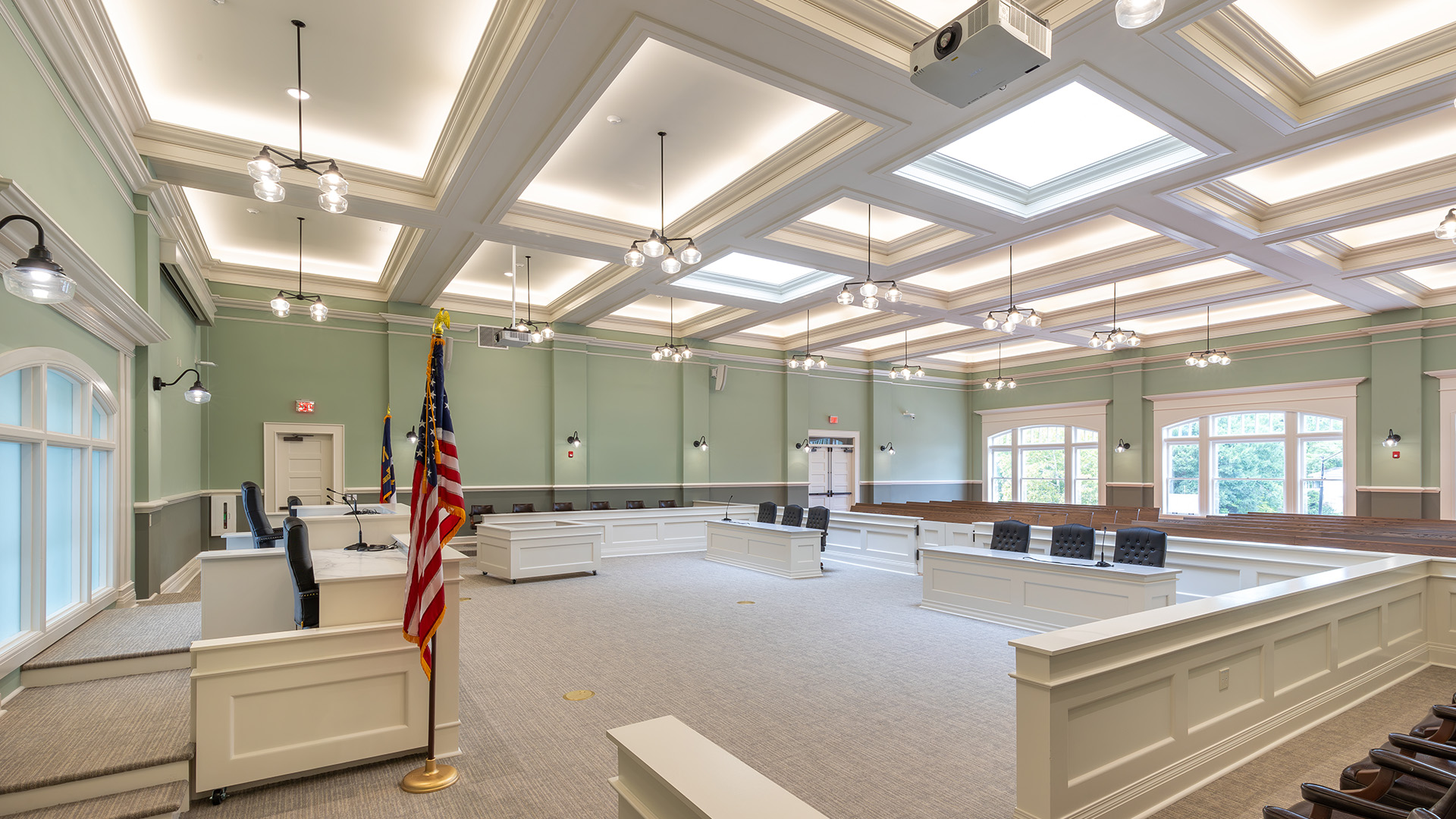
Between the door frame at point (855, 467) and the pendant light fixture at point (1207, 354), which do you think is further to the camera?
the door frame at point (855, 467)

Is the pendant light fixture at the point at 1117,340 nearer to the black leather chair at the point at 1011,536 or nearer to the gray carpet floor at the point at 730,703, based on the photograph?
the black leather chair at the point at 1011,536

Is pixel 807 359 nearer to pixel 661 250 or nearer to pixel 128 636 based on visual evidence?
pixel 661 250

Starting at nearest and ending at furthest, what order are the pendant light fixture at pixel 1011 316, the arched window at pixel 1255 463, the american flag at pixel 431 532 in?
the american flag at pixel 431 532 → the pendant light fixture at pixel 1011 316 → the arched window at pixel 1255 463

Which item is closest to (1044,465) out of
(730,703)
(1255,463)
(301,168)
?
(1255,463)

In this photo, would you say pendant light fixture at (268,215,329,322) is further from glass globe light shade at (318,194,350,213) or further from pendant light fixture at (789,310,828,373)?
Answer: pendant light fixture at (789,310,828,373)

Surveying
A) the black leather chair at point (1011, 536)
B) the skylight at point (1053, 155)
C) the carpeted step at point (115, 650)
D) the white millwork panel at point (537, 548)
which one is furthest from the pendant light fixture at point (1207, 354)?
the carpeted step at point (115, 650)

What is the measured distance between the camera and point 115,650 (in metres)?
4.10

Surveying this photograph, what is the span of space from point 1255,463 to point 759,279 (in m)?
10.8

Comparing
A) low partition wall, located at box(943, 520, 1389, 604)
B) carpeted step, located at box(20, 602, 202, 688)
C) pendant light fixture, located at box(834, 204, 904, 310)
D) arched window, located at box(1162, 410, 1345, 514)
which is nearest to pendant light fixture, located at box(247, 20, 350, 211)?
carpeted step, located at box(20, 602, 202, 688)

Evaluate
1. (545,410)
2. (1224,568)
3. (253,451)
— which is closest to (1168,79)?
(1224,568)

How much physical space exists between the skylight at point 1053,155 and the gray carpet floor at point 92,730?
646cm

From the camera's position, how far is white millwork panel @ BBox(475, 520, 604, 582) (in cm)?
902

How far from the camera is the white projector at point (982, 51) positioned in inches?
113

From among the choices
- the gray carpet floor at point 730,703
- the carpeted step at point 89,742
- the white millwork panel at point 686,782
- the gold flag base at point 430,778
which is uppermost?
the white millwork panel at point 686,782
